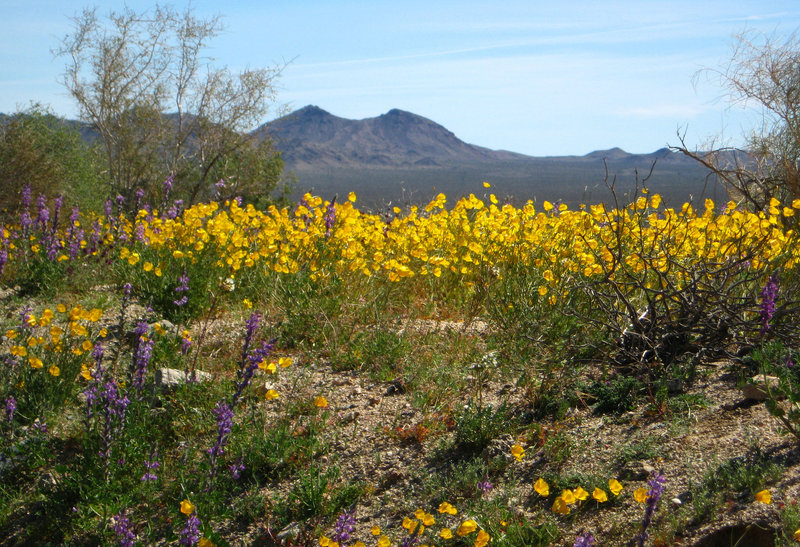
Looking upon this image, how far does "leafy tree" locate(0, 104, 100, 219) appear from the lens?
10766 millimetres

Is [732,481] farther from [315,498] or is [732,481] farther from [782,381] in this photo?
[315,498]

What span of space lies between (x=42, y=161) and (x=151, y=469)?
9.73 meters

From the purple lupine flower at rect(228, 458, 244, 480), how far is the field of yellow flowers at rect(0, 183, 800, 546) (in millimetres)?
16

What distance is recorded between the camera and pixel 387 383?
13.2 feet

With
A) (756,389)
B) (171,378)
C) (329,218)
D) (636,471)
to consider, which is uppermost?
(329,218)

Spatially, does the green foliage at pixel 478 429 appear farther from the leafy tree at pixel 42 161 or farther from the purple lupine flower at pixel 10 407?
the leafy tree at pixel 42 161

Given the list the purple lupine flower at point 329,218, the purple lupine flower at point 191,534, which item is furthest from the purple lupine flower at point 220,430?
the purple lupine flower at point 329,218

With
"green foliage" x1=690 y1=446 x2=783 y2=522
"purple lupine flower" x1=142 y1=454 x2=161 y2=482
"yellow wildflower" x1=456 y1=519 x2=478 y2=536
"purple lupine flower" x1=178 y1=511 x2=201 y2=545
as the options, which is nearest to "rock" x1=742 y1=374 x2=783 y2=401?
"green foliage" x1=690 y1=446 x2=783 y2=522

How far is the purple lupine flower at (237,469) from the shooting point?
299 centimetres

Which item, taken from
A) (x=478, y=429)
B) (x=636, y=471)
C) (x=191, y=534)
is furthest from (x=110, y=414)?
(x=636, y=471)

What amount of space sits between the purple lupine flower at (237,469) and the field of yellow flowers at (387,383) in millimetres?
16

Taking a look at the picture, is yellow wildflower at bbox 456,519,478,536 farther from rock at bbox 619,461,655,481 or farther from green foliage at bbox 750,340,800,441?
green foliage at bbox 750,340,800,441

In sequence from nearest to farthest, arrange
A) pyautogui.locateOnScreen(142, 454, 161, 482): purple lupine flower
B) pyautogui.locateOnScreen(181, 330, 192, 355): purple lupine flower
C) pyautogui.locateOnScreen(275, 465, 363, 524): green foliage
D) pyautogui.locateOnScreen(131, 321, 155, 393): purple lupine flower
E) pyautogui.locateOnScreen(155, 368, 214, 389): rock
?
pyautogui.locateOnScreen(275, 465, 363, 524): green foliage < pyautogui.locateOnScreen(142, 454, 161, 482): purple lupine flower < pyautogui.locateOnScreen(131, 321, 155, 393): purple lupine flower < pyautogui.locateOnScreen(155, 368, 214, 389): rock < pyautogui.locateOnScreen(181, 330, 192, 355): purple lupine flower

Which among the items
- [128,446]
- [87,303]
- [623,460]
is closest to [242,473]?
[128,446]
